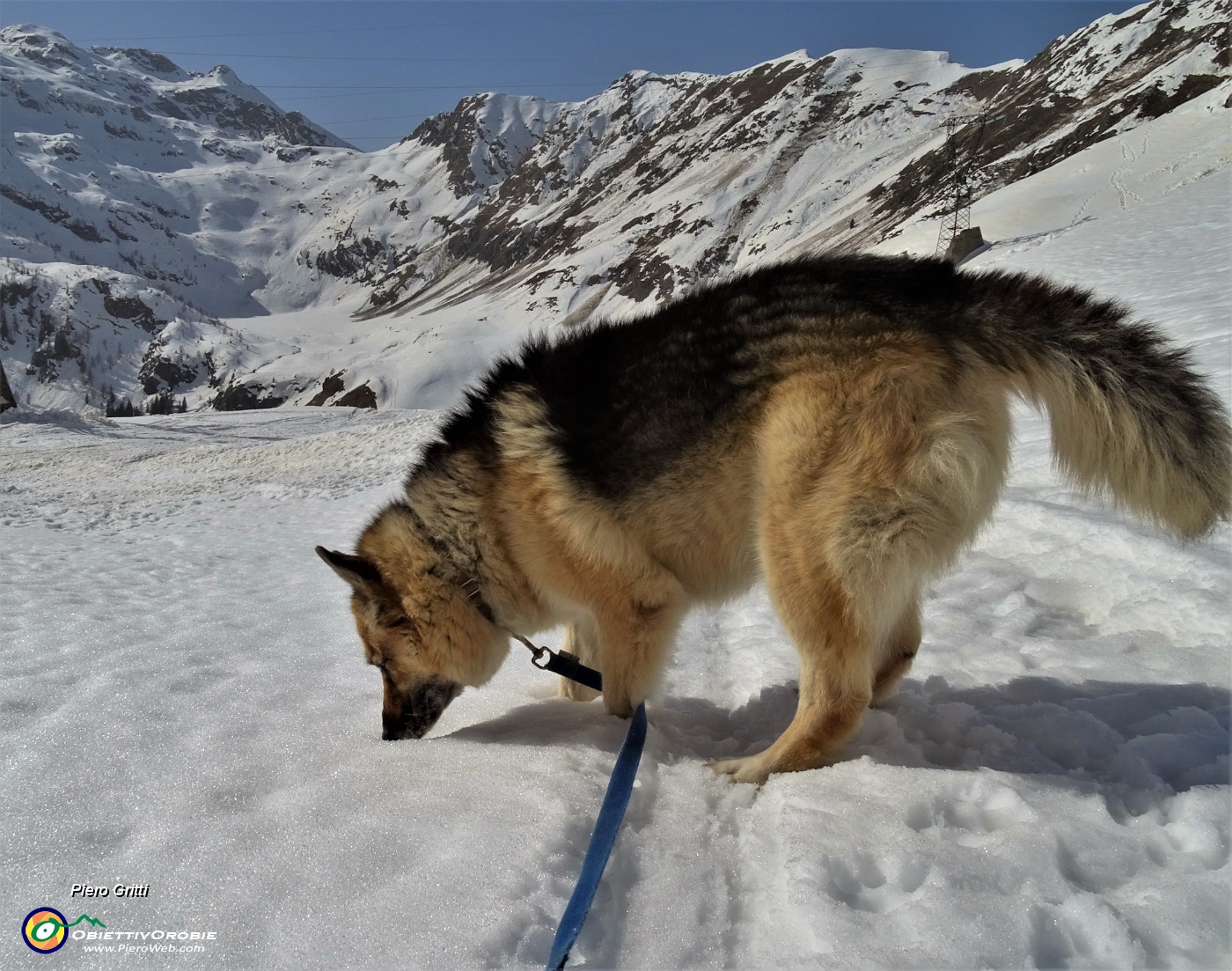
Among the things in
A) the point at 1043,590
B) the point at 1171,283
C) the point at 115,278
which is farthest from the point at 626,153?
the point at 1043,590

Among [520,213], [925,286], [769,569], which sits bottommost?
[769,569]

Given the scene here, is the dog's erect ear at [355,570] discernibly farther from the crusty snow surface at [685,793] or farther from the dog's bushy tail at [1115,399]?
the dog's bushy tail at [1115,399]

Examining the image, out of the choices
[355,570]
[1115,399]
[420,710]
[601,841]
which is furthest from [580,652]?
[1115,399]

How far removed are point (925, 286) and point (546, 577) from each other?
2122 mm

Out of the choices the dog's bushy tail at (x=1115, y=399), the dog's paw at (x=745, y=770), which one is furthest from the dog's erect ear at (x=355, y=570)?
the dog's bushy tail at (x=1115, y=399)

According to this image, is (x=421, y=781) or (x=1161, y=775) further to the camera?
(x=421, y=781)

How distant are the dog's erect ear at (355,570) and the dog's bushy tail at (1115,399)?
288 cm

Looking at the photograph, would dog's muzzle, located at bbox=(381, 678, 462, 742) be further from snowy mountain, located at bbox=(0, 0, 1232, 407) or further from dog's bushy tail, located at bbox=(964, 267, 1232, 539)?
dog's bushy tail, located at bbox=(964, 267, 1232, 539)

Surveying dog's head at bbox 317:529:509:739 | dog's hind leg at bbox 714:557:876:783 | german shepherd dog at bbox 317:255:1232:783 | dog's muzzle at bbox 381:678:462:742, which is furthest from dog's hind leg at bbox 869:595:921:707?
dog's muzzle at bbox 381:678:462:742

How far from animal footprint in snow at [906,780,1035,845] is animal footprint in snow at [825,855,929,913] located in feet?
0.68

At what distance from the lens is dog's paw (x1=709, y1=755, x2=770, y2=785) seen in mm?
2646

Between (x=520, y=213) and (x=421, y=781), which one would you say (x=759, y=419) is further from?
(x=520, y=213)

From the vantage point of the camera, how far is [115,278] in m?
127

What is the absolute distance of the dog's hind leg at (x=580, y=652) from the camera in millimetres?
3779
